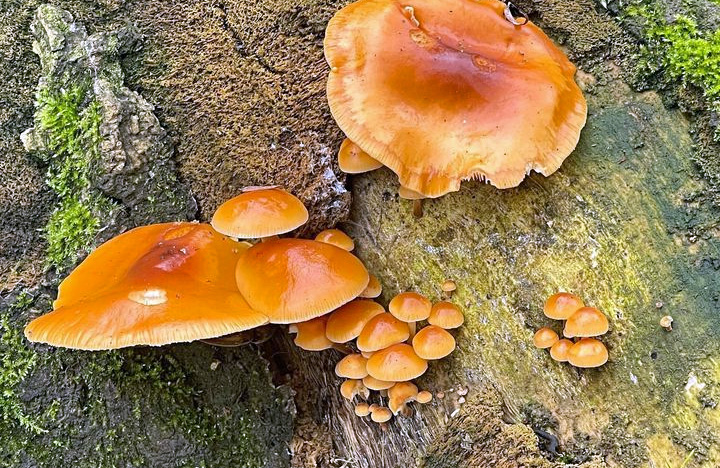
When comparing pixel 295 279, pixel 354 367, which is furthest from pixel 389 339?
pixel 295 279

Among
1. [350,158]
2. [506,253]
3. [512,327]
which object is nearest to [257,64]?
[350,158]

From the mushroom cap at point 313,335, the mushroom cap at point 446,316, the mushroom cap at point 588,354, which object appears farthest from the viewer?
the mushroom cap at point 313,335

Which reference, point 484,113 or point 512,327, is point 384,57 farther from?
point 512,327

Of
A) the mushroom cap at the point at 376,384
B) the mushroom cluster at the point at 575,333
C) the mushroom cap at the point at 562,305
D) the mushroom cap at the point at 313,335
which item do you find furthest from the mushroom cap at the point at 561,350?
the mushroom cap at the point at 313,335

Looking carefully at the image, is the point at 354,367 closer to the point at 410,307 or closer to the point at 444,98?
the point at 410,307

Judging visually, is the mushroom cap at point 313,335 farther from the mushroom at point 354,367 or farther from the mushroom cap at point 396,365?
the mushroom cap at point 396,365

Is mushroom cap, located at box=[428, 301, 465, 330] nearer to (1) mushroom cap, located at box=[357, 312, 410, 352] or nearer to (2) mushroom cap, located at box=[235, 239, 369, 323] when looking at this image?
(1) mushroom cap, located at box=[357, 312, 410, 352]

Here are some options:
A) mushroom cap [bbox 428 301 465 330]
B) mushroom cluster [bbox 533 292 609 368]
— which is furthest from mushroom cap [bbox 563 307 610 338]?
mushroom cap [bbox 428 301 465 330]
